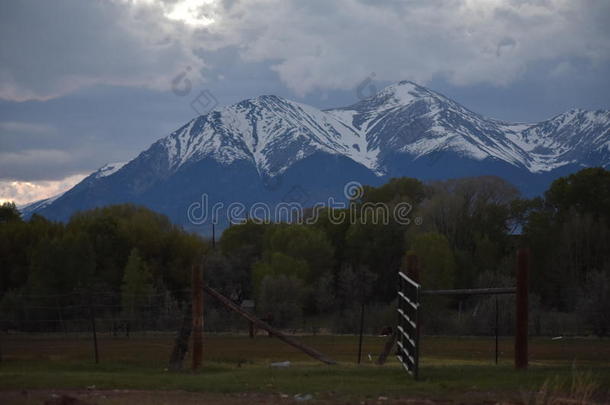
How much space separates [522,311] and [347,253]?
2814 inches

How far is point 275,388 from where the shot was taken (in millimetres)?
12766

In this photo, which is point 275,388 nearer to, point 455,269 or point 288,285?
point 288,285

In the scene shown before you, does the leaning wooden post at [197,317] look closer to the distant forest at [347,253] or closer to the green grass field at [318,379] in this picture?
the green grass field at [318,379]

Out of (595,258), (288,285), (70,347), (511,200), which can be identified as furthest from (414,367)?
(511,200)

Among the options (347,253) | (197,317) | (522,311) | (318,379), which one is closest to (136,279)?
(347,253)

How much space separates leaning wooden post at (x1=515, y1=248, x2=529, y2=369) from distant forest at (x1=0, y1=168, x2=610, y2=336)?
42.1 metres

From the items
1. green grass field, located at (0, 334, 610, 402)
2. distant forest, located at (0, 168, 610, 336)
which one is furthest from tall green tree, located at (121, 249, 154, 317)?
green grass field, located at (0, 334, 610, 402)

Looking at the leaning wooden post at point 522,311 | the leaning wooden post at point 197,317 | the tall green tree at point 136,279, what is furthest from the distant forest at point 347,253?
the leaning wooden post at point 522,311

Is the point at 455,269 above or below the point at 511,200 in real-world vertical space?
below

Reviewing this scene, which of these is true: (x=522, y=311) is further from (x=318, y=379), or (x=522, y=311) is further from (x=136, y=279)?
(x=136, y=279)

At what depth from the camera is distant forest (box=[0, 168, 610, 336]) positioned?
64.0 meters

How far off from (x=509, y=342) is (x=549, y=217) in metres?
37.7

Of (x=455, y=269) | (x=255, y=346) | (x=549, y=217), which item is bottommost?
(x=255, y=346)

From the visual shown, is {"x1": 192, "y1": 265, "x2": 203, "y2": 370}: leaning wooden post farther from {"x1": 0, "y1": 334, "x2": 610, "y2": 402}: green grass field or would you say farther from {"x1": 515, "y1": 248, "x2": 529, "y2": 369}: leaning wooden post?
{"x1": 515, "y1": 248, "x2": 529, "y2": 369}: leaning wooden post
